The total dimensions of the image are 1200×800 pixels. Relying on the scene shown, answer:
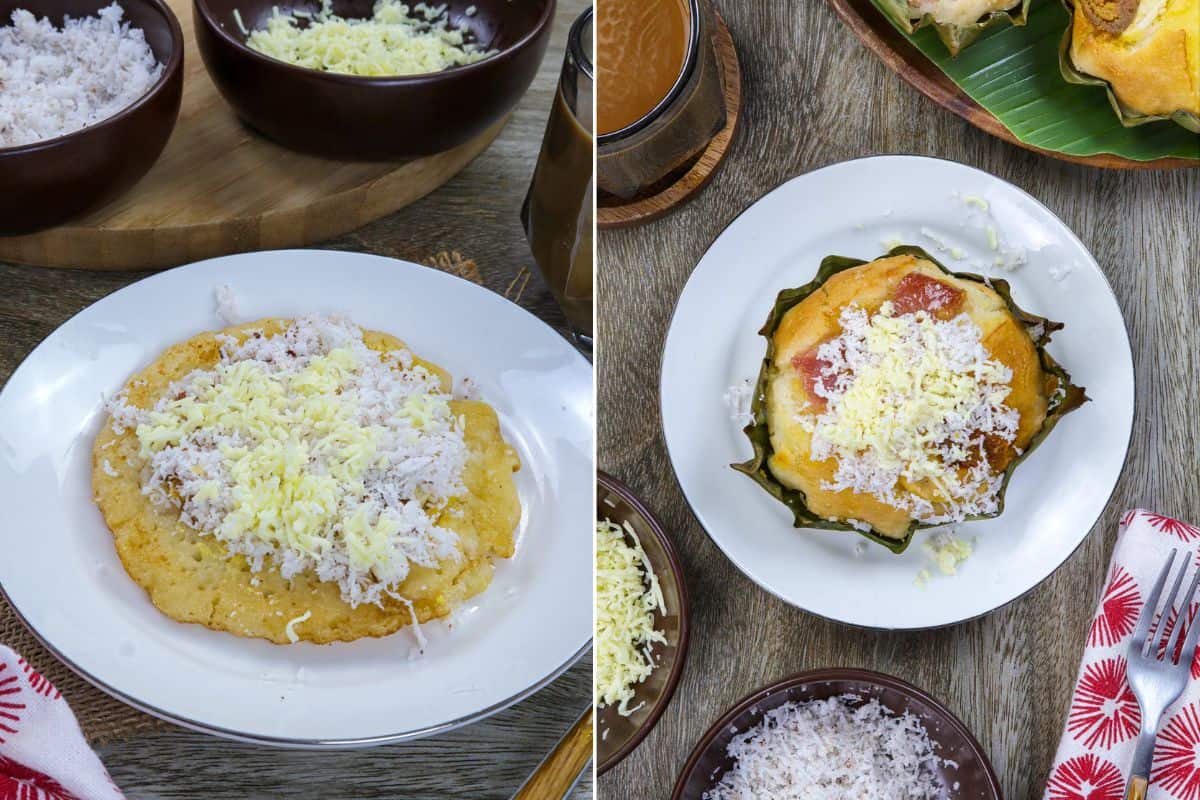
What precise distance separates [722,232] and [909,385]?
165 millimetres

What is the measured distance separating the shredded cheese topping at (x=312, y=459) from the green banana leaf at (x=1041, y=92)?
0.39m

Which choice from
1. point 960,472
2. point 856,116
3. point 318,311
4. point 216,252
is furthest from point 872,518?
point 216,252

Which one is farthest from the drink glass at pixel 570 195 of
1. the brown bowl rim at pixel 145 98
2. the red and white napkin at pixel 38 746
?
the red and white napkin at pixel 38 746

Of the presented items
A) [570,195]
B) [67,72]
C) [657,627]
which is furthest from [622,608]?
[67,72]

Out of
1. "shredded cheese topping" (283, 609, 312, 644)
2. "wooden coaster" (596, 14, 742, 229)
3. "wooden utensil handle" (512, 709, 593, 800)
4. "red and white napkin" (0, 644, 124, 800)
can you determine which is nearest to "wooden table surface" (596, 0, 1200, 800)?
"wooden coaster" (596, 14, 742, 229)

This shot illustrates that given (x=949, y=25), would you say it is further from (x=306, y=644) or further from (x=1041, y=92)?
(x=306, y=644)

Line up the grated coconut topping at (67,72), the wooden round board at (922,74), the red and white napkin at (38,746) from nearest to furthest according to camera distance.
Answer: the red and white napkin at (38,746) < the wooden round board at (922,74) < the grated coconut topping at (67,72)

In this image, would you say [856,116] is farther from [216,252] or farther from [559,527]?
[216,252]

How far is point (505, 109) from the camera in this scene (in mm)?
841

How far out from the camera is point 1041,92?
69 cm

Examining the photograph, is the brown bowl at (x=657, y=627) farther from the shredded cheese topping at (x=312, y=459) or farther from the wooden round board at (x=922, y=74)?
the wooden round board at (x=922, y=74)

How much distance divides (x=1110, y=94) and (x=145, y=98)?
2.01 ft

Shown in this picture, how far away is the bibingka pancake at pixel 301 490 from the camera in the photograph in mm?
639

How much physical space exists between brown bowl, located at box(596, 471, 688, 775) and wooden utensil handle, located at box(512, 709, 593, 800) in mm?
70
